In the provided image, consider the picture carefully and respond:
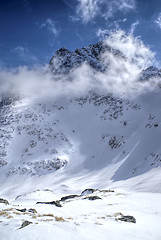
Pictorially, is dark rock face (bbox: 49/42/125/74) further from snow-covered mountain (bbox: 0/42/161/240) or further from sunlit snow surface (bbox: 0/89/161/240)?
sunlit snow surface (bbox: 0/89/161/240)

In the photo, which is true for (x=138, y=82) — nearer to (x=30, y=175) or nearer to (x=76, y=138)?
(x=76, y=138)

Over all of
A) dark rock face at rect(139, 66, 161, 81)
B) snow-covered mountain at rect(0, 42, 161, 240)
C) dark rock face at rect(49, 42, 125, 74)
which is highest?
dark rock face at rect(49, 42, 125, 74)

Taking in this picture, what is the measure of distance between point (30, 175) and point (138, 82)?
89.7 metres

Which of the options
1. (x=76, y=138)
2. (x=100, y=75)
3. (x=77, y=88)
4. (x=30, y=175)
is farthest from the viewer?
(x=100, y=75)

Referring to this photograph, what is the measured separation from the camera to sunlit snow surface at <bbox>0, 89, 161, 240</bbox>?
4750 cm

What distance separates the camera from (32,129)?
95.9m

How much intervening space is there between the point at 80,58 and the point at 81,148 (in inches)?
3927

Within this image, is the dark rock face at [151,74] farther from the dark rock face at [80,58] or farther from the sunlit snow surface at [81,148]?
the dark rock face at [80,58]

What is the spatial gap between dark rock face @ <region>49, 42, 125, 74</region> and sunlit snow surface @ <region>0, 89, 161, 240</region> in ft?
146

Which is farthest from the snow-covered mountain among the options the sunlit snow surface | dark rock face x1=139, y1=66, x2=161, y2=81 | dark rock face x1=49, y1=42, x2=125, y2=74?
dark rock face x1=49, y1=42, x2=125, y2=74

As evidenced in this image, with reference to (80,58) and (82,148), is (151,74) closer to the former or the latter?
(80,58)

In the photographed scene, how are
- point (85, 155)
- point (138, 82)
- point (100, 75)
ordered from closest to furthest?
point (85, 155), point (138, 82), point (100, 75)

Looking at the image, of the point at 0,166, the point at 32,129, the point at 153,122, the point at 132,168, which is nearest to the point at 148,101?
the point at 153,122

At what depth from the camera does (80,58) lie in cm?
16212
